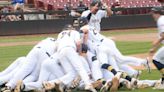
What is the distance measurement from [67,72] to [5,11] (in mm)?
21804

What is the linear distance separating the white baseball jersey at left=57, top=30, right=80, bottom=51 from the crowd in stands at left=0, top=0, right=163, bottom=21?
67.8ft

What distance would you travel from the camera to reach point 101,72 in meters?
9.70

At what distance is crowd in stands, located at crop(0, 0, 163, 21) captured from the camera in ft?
103

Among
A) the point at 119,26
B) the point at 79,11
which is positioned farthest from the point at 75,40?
the point at 119,26

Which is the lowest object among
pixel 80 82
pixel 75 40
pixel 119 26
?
pixel 119 26

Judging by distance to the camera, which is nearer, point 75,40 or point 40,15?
point 75,40

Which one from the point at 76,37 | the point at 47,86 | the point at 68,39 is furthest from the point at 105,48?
the point at 47,86

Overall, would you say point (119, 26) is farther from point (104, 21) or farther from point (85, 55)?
point (85, 55)

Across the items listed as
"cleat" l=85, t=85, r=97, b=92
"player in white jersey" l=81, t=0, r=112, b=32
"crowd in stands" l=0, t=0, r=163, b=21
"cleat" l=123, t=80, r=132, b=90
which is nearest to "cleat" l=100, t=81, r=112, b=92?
"cleat" l=85, t=85, r=97, b=92

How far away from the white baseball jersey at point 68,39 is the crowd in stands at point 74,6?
20677 millimetres

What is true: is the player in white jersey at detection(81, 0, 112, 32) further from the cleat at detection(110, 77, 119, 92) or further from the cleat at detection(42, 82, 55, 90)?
the cleat at detection(42, 82, 55, 90)

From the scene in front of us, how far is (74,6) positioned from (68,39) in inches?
1089

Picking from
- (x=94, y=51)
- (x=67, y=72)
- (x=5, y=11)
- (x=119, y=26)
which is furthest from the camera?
(x=119, y=26)

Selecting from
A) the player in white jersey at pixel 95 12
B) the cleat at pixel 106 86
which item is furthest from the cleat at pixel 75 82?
the player in white jersey at pixel 95 12
